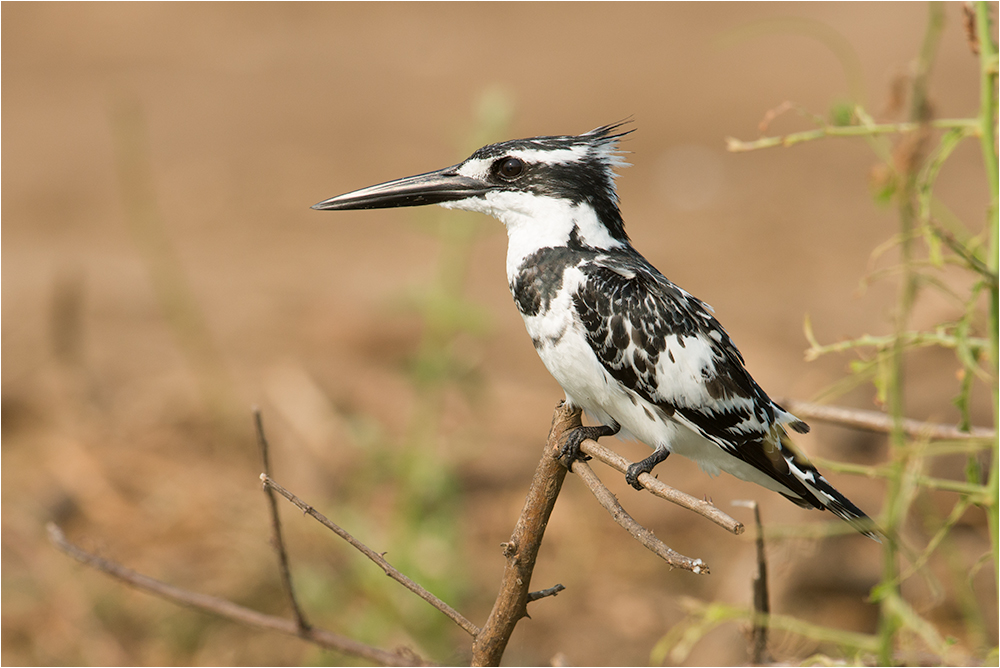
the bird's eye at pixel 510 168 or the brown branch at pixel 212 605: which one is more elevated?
the bird's eye at pixel 510 168

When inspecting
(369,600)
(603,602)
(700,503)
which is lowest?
(603,602)

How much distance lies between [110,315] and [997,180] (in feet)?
19.7

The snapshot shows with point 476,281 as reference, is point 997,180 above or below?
above

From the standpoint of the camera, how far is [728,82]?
10.8m

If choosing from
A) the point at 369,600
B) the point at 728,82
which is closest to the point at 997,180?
the point at 369,600

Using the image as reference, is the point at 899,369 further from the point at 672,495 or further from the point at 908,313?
the point at 672,495

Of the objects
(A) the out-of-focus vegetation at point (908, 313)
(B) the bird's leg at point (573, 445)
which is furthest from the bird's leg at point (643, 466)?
(A) the out-of-focus vegetation at point (908, 313)

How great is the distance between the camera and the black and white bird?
6.93 feet

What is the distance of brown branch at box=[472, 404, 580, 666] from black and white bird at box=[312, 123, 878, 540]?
317mm

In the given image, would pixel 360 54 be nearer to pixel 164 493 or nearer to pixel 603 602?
pixel 164 493

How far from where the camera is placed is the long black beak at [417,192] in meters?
2.20

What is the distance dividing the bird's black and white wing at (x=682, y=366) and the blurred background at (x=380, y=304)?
0.20 metres

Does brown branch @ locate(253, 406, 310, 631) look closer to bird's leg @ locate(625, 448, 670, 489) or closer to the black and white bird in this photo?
the black and white bird

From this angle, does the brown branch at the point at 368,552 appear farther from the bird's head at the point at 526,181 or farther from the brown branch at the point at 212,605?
the bird's head at the point at 526,181
